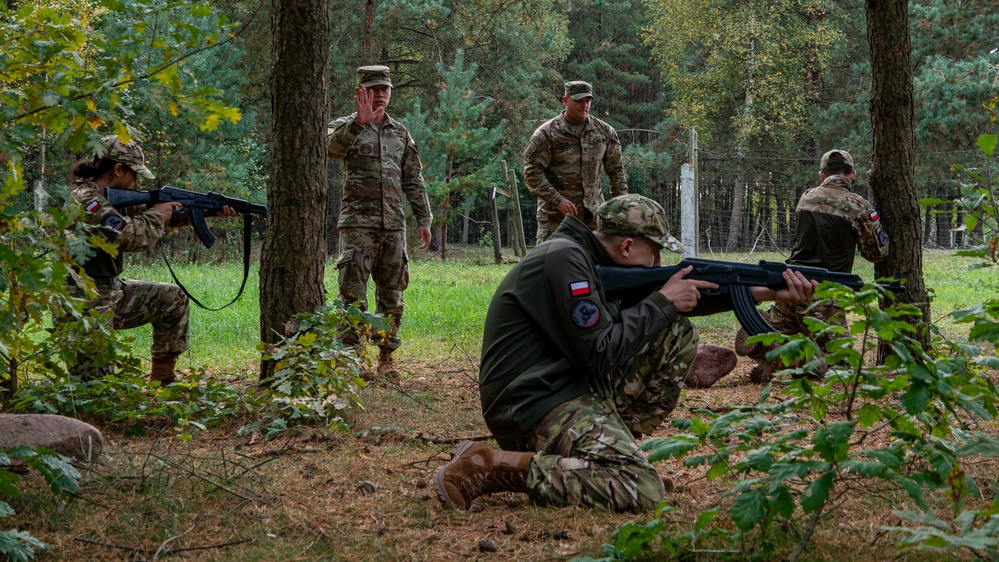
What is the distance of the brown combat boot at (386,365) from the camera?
6777 millimetres

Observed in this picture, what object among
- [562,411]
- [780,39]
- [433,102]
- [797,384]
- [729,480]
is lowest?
[729,480]

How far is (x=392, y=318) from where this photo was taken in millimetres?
7199

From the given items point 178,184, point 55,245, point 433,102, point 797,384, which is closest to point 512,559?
point 797,384

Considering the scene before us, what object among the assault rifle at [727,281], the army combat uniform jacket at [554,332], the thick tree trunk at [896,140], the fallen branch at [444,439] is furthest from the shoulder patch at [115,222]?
the thick tree trunk at [896,140]

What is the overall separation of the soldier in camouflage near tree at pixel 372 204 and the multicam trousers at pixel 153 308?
128 cm

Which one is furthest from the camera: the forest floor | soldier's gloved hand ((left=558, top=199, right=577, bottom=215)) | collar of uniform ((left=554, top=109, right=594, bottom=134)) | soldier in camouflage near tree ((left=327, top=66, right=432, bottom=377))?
collar of uniform ((left=554, top=109, right=594, bottom=134))

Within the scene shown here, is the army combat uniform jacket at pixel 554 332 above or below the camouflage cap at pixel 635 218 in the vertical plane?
below

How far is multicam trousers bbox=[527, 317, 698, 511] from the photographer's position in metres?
3.60

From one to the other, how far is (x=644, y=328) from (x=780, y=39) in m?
28.5

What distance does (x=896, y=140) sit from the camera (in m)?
6.08

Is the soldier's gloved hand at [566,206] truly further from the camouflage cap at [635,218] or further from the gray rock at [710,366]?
the camouflage cap at [635,218]

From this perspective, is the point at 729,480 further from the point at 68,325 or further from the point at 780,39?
the point at 780,39

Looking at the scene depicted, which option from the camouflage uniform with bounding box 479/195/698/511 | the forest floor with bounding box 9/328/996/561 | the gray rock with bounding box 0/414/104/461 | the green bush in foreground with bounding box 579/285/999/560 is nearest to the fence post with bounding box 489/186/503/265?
the forest floor with bounding box 9/328/996/561

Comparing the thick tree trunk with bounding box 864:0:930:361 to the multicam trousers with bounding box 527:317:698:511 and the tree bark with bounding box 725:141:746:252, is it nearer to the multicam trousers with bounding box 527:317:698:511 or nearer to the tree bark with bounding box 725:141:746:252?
the multicam trousers with bounding box 527:317:698:511
